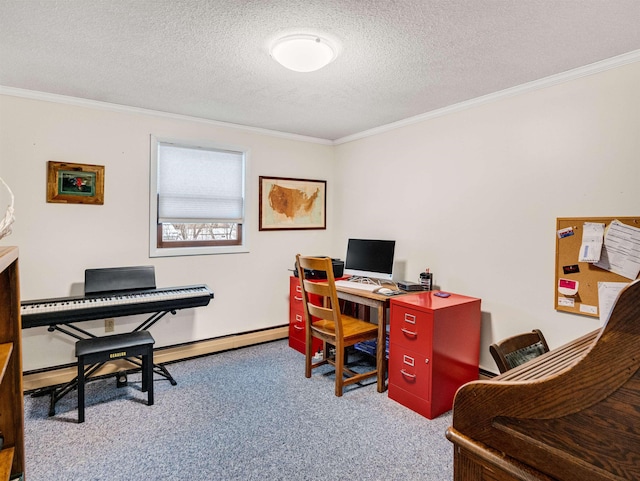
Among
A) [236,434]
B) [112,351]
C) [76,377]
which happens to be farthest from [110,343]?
[236,434]

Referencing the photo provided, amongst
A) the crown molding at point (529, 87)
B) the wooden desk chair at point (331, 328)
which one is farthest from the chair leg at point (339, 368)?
the crown molding at point (529, 87)

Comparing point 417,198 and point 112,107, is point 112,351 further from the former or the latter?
point 417,198

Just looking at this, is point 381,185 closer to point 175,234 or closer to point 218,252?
point 218,252

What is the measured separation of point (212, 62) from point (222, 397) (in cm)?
236

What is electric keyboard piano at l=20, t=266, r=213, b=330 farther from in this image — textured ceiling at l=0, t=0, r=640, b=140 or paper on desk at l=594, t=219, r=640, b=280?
paper on desk at l=594, t=219, r=640, b=280

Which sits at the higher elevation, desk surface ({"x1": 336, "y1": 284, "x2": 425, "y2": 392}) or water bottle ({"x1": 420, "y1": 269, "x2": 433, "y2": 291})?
water bottle ({"x1": 420, "y1": 269, "x2": 433, "y2": 291})

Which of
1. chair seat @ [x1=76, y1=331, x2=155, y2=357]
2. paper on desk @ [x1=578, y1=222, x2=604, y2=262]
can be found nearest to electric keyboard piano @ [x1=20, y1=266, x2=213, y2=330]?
chair seat @ [x1=76, y1=331, x2=155, y2=357]

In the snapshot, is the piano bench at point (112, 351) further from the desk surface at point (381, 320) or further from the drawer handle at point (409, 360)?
the drawer handle at point (409, 360)

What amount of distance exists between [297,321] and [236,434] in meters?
1.50

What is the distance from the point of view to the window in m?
3.37

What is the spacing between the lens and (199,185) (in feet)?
11.7

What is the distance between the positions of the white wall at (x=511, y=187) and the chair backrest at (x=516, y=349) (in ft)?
3.65

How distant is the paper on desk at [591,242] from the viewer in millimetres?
2248

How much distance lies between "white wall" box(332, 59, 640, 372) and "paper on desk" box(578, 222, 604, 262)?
0.10 m
